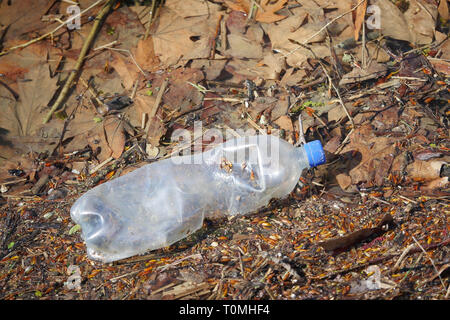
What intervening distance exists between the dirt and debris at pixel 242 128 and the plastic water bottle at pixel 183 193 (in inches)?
4.0

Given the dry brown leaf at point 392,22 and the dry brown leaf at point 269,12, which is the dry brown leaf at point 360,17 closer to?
the dry brown leaf at point 392,22

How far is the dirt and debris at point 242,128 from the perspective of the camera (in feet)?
7.73

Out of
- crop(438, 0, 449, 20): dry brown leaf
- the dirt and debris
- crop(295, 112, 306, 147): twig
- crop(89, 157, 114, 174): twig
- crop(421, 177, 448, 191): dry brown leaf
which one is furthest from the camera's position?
crop(438, 0, 449, 20): dry brown leaf

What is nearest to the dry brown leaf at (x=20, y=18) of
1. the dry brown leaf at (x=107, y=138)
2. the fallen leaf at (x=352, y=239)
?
the dry brown leaf at (x=107, y=138)

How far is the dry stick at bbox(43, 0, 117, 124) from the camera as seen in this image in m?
3.60

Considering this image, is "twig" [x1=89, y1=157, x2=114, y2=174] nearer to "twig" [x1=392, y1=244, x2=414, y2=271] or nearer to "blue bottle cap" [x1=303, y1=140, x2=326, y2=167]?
"blue bottle cap" [x1=303, y1=140, x2=326, y2=167]

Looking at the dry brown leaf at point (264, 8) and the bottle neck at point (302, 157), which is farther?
the dry brown leaf at point (264, 8)

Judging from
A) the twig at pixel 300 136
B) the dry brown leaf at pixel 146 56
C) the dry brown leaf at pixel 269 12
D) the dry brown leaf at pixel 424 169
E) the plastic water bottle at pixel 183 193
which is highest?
the dry brown leaf at pixel 269 12

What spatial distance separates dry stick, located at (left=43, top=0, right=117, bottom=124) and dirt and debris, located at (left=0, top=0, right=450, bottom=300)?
0.01 m

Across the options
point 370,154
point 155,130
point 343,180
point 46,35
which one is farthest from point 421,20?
point 46,35

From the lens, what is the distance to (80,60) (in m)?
3.83

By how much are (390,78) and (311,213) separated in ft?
4.69

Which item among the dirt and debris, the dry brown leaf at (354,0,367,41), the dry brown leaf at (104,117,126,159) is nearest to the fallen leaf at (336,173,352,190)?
the dirt and debris
